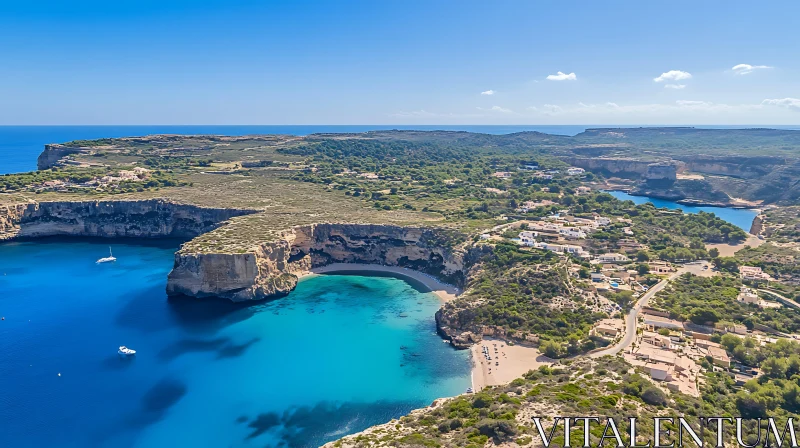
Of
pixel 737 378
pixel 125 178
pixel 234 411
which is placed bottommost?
pixel 234 411

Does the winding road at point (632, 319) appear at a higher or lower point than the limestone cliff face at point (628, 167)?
lower

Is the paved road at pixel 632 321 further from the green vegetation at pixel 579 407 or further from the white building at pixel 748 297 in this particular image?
the white building at pixel 748 297

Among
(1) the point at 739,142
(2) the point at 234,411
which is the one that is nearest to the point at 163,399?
(2) the point at 234,411

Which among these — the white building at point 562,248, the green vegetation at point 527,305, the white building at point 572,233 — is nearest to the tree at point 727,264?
the white building at point 562,248

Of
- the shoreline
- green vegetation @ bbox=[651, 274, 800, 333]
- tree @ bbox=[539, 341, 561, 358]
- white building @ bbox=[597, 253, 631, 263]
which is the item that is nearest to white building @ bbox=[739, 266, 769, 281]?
green vegetation @ bbox=[651, 274, 800, 333]

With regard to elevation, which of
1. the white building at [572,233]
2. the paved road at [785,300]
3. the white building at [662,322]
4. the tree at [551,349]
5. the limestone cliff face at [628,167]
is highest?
the limestone cliff face at [628,167]

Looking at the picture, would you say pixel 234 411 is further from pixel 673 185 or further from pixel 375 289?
pixel 673 185
